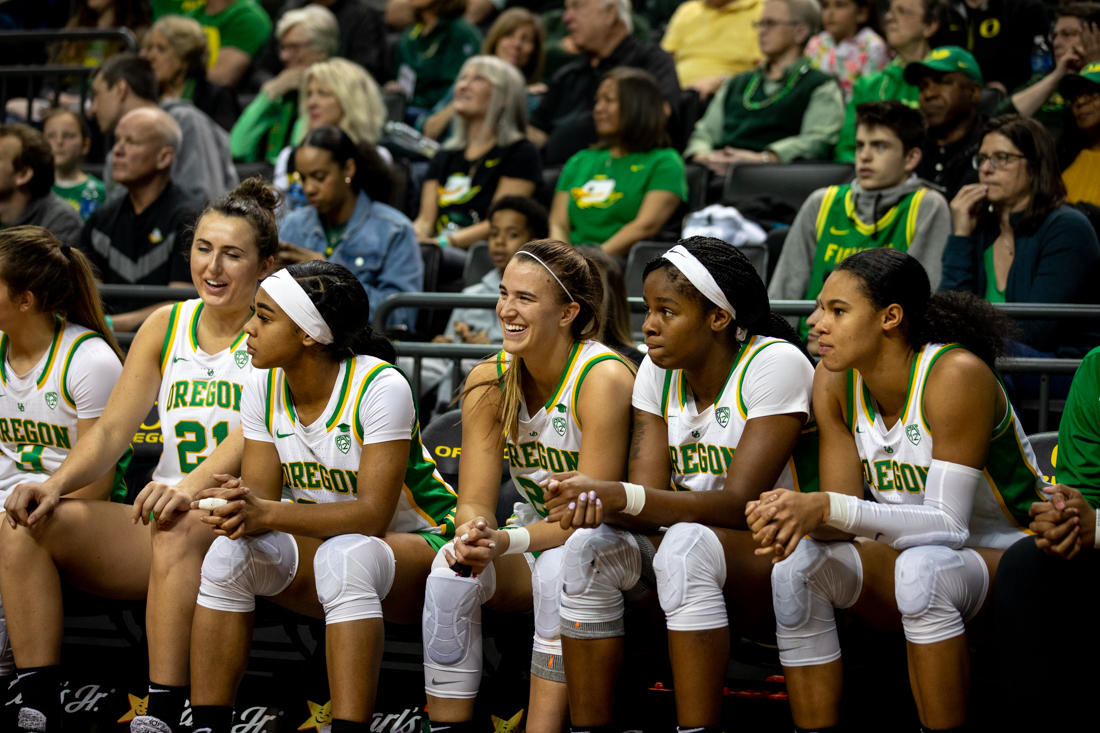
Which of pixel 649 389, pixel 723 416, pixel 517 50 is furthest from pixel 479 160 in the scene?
pixel 723 416

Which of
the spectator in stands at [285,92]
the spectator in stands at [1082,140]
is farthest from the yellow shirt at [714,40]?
the spectator in stands at [1082,140]

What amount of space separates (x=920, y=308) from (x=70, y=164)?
5.02m

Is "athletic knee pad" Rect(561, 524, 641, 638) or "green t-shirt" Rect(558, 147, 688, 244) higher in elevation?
"green t-shirt" Rect(558, 147, 688, 244)

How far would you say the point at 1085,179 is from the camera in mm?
4355

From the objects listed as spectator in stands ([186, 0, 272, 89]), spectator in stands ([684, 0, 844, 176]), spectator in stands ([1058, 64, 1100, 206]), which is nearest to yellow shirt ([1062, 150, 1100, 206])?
A: spectator in stands ([1058, 64, 1100, 206])

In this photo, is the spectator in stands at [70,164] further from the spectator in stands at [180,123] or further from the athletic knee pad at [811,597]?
the athletic knee pad at [811,597]

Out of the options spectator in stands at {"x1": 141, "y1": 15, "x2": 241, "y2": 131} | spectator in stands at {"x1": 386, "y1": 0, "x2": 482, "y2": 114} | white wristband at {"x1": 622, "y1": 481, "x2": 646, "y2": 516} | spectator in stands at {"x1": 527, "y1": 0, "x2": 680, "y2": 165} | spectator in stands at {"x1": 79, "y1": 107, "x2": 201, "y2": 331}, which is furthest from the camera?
spectator in stands at {"x1": 386, "y1": 0, "x2": 482, "y2": 114}

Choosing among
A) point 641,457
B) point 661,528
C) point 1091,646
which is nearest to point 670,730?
point 661,528

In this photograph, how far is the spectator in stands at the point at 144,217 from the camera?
4.64m

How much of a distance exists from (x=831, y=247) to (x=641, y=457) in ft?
6.20

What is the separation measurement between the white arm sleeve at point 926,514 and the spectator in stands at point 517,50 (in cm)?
458

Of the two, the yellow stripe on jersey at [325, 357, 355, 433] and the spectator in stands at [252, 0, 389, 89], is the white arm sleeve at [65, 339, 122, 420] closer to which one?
the yellow stripe on jersey at [325, 357, 355, 433]

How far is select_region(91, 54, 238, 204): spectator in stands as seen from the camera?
17.9 feet

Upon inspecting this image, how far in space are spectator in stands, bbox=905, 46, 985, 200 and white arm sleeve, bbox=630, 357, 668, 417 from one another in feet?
8.05
